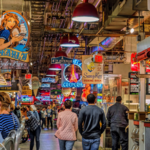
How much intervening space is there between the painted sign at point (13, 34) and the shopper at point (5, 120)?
165 centimetres

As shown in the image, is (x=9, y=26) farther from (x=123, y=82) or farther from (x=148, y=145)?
(x=123, y=82)

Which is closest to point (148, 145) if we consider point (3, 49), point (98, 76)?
point (3, 49)

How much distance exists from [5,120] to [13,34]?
7.83 ft

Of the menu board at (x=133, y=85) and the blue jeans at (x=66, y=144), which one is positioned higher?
the menu board at (x=133, y=85)

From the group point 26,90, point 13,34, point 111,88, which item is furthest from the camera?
point 26,90

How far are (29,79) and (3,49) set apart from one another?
44.3 feet

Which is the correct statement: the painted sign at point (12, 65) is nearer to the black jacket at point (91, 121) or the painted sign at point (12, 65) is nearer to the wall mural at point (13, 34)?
the wall mural at point (13, 34)

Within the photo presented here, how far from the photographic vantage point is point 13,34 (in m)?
7.66

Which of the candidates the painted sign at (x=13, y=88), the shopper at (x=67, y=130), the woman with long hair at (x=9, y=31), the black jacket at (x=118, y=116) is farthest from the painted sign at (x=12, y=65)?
the painted sign at (x=13, y=88)

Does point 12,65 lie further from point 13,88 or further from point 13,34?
point 13,88

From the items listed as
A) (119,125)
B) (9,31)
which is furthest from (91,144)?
(9,31)

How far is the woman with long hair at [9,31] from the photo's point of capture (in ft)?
25.1

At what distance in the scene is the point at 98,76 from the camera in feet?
41.9

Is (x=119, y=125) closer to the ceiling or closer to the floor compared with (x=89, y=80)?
closer to the floor
